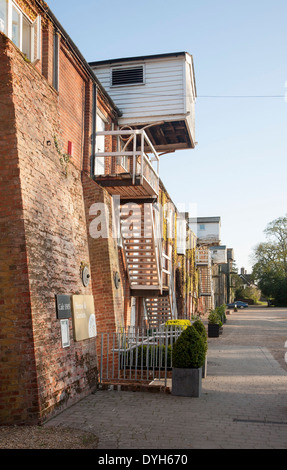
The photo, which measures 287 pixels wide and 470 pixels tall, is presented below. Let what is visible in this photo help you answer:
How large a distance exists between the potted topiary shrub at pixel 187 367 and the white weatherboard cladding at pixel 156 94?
8.78 meters

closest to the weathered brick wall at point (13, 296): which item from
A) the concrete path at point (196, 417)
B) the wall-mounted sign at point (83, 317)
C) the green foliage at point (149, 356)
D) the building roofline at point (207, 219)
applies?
the concrete path at point (196, 417)

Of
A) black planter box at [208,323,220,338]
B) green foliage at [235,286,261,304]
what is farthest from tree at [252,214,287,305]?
black planter box at [208,323,220,338]

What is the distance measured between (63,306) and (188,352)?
2.95 metres

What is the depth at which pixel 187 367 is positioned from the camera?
9016 millimetres

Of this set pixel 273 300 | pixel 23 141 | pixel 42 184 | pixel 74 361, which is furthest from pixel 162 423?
pixel 273 300

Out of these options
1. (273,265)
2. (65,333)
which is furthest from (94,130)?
(273,265)

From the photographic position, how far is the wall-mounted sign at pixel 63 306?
759 cm

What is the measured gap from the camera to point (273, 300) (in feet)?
225

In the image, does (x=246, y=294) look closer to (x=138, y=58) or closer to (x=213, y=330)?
(x=213, y=330)

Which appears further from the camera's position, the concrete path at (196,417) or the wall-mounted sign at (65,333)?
the wall-mounted sign at (65,333)

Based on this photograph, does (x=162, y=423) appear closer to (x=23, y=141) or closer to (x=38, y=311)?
(x=38, y=311)

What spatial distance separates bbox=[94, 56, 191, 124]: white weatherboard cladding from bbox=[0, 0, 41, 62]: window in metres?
6.18

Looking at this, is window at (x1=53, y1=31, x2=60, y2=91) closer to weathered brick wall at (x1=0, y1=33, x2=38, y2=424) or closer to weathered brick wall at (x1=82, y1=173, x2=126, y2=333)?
weathered brick wall at (x1=82, y1=173, x2=126, y2=333)

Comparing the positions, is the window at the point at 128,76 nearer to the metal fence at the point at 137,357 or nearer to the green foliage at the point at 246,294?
the metal fence at the point at 137,357
